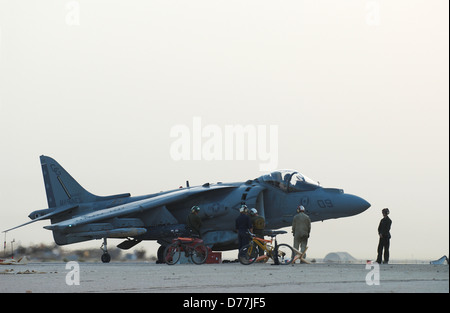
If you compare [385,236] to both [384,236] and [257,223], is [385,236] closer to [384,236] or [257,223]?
[384,236]

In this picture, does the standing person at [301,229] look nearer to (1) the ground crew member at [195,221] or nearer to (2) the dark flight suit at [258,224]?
(2) the dark flight suit at [258,224]

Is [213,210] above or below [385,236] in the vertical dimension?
above

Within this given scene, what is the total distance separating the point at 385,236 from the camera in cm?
2520

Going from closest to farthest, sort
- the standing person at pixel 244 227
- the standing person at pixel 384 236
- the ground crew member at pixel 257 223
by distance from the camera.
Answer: the standing person at pixel 244 227 < the ground crew member at pixel 257 223 < the standing person at pixel 384 236

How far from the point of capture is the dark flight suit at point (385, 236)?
2512 centimetres

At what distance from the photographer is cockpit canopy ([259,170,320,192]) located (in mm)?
27734

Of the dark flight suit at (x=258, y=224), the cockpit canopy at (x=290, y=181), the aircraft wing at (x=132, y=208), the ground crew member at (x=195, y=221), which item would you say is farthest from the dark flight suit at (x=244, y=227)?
the aircraft wing at (x=132, y=208)

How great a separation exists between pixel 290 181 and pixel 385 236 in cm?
421

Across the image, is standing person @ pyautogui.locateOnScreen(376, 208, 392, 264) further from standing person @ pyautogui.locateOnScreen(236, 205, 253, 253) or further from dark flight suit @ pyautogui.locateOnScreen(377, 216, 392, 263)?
standing person @ pyautogui.locateOnScreen(236, 205, 253, 253)

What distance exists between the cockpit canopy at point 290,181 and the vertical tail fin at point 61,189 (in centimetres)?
954

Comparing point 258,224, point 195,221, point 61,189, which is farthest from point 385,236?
point 61,189

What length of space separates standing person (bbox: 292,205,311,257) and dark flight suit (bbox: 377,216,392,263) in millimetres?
2496
